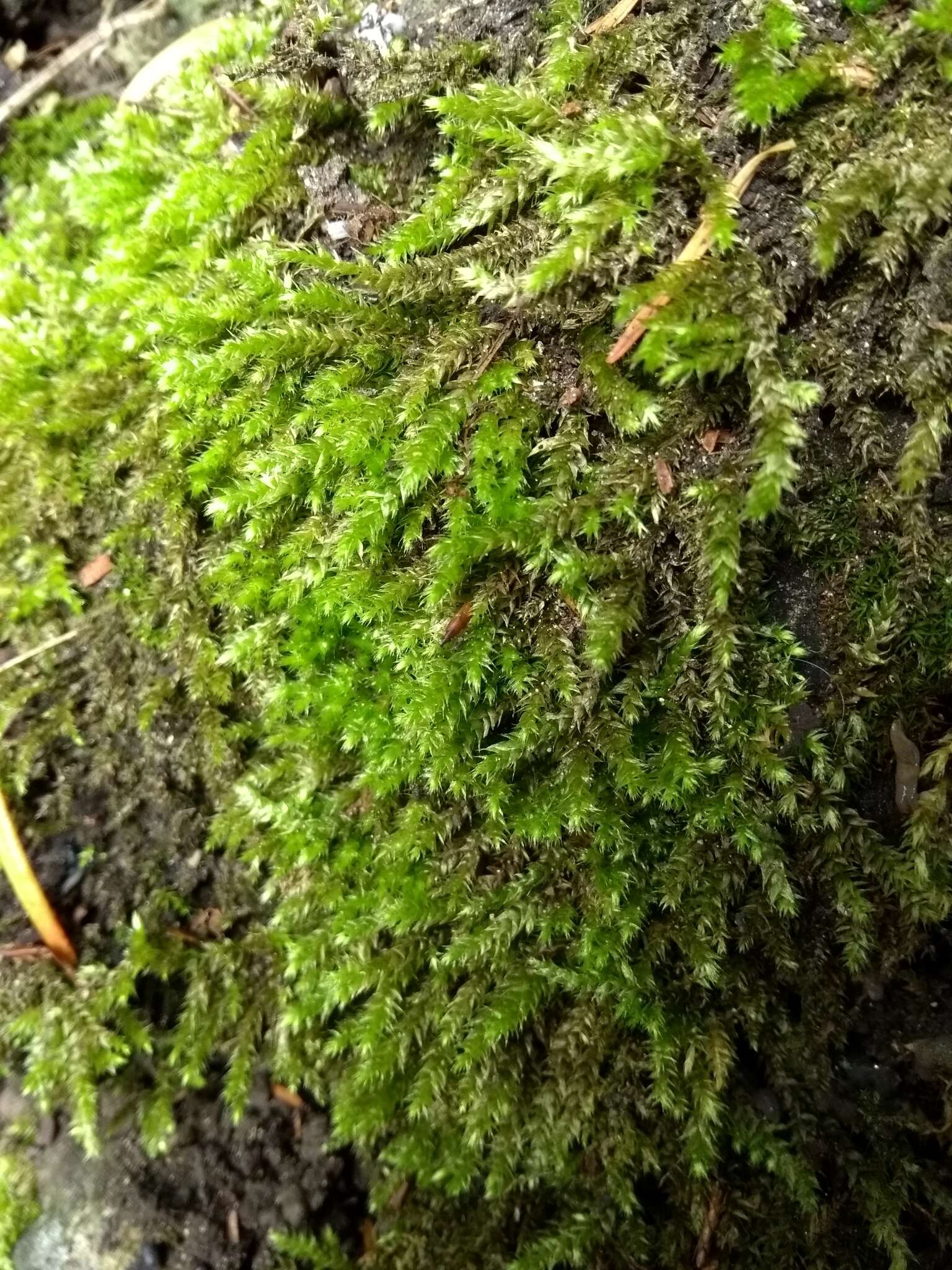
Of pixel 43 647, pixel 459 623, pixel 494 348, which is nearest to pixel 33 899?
pixel 43 647

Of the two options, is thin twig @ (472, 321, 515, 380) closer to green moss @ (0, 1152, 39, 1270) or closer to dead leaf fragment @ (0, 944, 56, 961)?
dead leaf fragment @ (0, 944, 56, 961)

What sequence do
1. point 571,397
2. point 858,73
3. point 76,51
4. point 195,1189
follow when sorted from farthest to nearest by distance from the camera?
point 76,51 → point 195,1189 → point 571,397 → point 858,73

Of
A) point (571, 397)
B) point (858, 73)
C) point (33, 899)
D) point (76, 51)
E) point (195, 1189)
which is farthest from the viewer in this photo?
point (76, 51)

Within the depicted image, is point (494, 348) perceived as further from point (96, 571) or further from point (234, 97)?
point (96, 571)

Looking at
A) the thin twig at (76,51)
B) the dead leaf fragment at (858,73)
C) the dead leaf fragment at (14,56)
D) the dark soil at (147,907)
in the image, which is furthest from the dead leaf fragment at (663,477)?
the dead leaf fragment at (14,56)

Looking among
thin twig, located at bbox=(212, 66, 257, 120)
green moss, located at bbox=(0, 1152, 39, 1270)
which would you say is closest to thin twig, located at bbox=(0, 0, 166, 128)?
thin twig, located at bbox=(212, 66, 257, 120)

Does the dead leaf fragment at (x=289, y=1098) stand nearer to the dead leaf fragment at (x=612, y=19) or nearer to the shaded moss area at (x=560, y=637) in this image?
the shaded moss area at (x=560, y=637)
